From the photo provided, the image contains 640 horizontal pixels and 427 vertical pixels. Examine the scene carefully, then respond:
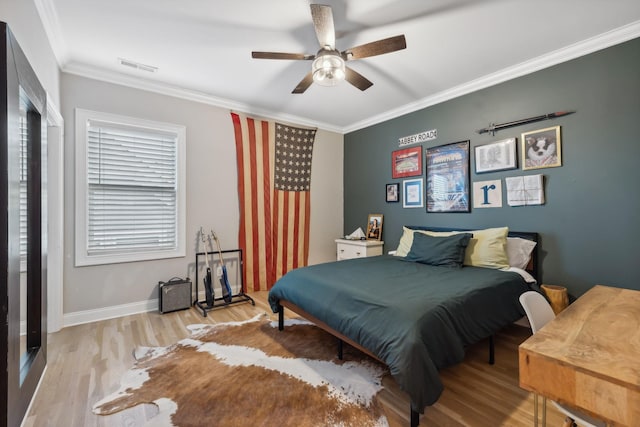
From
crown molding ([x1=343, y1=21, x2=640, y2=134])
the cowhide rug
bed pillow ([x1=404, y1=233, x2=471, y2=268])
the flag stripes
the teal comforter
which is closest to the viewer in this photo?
the teal comforter

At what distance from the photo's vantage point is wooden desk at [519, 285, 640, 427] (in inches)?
29.3

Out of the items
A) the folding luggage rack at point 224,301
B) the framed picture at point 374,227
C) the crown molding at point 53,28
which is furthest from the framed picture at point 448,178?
the crown molding at point 53,28

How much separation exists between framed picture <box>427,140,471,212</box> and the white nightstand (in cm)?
99

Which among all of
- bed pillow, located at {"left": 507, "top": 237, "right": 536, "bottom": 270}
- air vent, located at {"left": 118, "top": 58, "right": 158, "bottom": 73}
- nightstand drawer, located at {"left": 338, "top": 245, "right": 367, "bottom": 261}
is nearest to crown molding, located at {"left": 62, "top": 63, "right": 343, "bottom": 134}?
air vent, located at {"left": 118, "top": 58, "right": 158, "bottom": 73}

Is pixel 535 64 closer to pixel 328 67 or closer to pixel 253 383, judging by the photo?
pixel 328 67

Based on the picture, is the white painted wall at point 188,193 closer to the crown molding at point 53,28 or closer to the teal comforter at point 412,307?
the crown molding at point 53,28

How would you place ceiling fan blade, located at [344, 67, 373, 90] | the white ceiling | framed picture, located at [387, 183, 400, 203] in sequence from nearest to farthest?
the white ceiling, ceiling fan blade, located at [344, 67, 373, 90], framed picture, located at [387, 183, 400, 203]

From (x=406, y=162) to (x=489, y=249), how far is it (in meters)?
1.73

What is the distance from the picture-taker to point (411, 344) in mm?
1523

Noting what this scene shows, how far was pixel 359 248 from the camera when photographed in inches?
172

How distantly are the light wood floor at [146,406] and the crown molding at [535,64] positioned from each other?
2.67 meters

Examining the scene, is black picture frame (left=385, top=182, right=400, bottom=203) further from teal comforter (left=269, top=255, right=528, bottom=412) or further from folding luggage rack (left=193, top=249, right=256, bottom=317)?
folding luggage rack (left=193, top=249, right=256, bottom=317)

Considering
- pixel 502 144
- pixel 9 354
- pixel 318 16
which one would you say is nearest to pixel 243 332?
pixel 9 354

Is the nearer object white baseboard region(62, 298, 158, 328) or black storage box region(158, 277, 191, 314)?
white baseboard region(62, 298, 158, 328)
